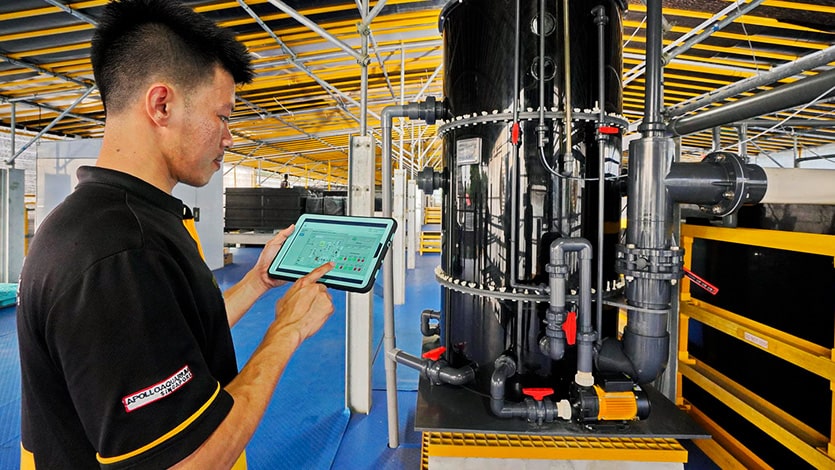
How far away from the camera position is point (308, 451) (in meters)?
2.42

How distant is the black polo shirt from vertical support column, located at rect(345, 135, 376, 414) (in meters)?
1.87

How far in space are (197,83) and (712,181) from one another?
175 cm

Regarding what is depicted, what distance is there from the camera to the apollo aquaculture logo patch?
66cm

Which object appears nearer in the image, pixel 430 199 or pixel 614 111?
pixel 614 111

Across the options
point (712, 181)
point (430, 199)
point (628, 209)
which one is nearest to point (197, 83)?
point (628, 209)

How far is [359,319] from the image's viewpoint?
2.84 m

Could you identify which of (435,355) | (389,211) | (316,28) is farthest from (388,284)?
(316,28)

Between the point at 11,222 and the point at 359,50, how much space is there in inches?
240

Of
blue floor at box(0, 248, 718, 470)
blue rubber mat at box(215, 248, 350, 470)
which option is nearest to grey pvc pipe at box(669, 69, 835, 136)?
blue floor at box(0, 248, 718, 470)

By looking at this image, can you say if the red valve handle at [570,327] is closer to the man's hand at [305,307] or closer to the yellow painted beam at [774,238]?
the man's hand at [305,307]

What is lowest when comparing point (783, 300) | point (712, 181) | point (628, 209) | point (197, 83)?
point (783, 300)

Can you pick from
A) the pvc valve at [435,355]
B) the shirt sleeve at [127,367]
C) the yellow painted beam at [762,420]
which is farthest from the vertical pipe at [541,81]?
the yellow painted beam at [762,420]

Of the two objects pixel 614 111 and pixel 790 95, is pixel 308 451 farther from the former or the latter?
pixel 790 95

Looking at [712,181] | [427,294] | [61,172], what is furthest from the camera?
[427,294]
